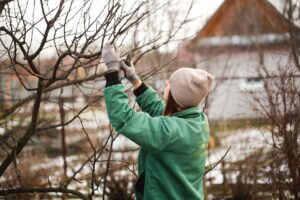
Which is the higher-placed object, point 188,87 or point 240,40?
point 240,40

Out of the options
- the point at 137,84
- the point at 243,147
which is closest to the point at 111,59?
the point at 137,84

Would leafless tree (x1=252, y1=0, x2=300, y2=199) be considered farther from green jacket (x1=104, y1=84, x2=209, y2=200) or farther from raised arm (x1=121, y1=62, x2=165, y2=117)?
green jacket (x1=104, y1=84, x2=209, y2=200)

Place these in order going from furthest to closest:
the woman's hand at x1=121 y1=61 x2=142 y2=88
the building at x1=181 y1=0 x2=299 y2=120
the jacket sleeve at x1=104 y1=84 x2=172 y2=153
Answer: the building at x1=181 y1=0 x2=299 y2=120
the woman's hand at x1=121 y1=61 x2=142 y2=88
the jacket sleeve at x1=104 y1=84 x2=172 y2=153

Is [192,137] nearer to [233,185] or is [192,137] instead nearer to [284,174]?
[284,174]

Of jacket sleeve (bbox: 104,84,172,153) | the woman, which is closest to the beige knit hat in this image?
the woman

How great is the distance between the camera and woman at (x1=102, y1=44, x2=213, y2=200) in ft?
7.52

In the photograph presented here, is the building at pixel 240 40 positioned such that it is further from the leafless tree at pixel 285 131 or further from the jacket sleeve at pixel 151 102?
the jacket sleeve at pixel 151 102

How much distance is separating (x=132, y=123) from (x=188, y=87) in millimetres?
411

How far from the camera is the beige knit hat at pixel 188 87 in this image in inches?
98.5

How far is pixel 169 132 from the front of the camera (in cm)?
234

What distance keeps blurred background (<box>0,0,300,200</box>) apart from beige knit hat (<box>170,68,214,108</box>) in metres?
0.70

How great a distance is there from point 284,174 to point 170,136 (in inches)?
129

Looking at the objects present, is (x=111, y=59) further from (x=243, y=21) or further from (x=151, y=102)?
(x=243, y=21)

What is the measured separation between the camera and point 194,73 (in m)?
2.55
